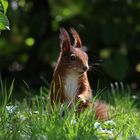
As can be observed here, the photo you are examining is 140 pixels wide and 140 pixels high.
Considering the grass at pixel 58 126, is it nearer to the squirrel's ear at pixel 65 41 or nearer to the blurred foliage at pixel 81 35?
the squirrel's ear at pixel 65 41

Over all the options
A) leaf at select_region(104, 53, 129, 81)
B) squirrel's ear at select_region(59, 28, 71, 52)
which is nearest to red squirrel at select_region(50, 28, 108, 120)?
squirrel's ear at select_region(59, 28, 71, 52)

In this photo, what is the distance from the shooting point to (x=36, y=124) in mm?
3785

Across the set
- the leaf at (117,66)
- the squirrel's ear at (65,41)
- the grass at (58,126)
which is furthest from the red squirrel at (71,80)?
the leaf at (117,66)

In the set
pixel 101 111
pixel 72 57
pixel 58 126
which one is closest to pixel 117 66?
pixel 101 111

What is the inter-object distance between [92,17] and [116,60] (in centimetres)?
69

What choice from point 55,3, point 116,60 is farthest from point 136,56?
Answer: point 55,3

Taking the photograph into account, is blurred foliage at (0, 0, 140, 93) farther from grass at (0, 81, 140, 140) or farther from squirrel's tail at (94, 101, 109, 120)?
grass at (0, 81, 140, 140)

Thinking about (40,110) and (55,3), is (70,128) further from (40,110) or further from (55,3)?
(55,3)

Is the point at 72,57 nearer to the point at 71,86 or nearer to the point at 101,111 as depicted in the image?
the point at 71,86

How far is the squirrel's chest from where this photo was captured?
15.1ft

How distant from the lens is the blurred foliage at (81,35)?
7734mm

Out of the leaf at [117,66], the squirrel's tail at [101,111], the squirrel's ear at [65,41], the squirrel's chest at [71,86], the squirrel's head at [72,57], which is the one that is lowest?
the leaf at [117,66]

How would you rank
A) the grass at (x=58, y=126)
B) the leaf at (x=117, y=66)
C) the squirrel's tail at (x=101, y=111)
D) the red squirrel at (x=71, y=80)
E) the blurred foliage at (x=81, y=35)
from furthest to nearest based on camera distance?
the blurred foliage at (x=81, y=35) < the leaf at (x=117, y=66) < the squirrel's tail at (x=101, y=111) < the red squirrel at (x=71, y=80) < the grass at (x=58, y=126)

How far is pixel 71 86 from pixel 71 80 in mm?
43
